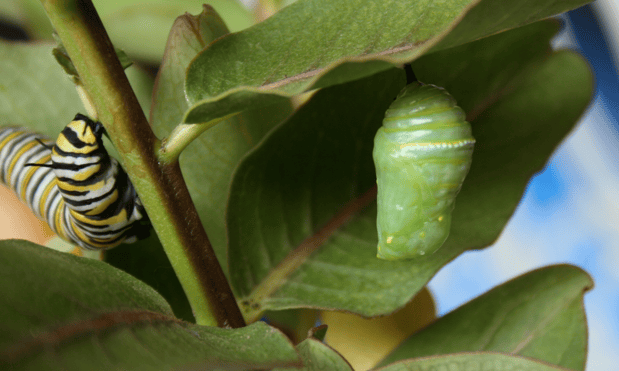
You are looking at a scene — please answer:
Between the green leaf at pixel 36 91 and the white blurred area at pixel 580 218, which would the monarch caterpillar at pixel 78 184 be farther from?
the white blurred area at pixel 580 218

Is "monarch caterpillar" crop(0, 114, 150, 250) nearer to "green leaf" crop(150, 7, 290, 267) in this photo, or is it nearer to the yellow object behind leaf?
"green leaf" crop(150, 7, 290, 267)

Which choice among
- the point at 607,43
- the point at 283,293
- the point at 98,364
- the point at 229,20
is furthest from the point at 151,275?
the point at 607,43

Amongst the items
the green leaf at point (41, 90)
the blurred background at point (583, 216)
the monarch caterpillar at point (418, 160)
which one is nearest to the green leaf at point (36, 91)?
the green leaf at point (41, 90)

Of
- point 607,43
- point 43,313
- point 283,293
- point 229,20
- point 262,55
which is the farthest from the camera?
point 607,43

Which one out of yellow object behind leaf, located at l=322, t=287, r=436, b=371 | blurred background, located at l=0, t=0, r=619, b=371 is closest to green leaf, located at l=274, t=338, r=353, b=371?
yellow object behind leaf, located at l=322, t=287, r=436, b=371

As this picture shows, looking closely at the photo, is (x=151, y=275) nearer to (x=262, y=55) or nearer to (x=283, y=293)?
(x=283, y=293)
